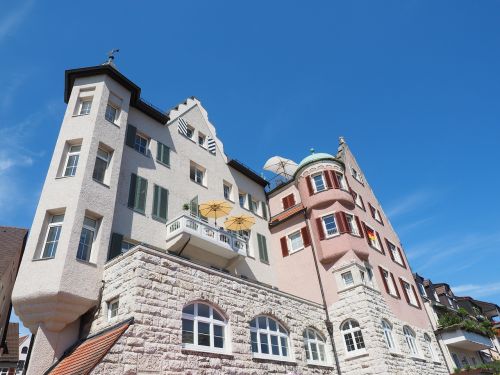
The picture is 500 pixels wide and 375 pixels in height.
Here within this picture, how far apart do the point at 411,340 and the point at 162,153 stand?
65.5ft

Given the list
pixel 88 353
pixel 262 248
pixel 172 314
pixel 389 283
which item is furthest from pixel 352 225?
pixel 88 353

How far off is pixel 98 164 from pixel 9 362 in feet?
71.0

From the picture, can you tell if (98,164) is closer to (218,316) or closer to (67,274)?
(67,274)

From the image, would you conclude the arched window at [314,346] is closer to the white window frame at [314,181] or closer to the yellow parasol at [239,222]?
the yellow parasol at [239,222]

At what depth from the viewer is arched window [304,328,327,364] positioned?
1938 cm

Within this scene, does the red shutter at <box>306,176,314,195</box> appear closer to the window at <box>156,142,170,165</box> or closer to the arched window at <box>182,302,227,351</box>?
the window at <box>156,142,170,165</box>

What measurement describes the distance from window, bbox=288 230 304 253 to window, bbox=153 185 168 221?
1017 cm

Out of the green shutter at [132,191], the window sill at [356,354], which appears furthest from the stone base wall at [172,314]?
the green shutter at [132,191]

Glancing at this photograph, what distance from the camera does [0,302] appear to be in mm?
26359

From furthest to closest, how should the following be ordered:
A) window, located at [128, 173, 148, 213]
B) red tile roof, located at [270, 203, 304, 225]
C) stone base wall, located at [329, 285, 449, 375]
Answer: red tile roof, located at [270, 203, 304, 225], stone base wall, located at [329, 285, 449, 375], window, located at [128, 173, 148, 213]

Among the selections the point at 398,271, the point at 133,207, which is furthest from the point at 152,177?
the point at 398,271

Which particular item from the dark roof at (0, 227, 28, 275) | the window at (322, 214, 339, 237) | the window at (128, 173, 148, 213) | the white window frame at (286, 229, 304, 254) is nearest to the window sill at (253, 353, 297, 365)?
the window at (128, 173, 148, 213)

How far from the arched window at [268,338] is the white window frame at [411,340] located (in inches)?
399

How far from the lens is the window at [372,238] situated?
27.1 m
